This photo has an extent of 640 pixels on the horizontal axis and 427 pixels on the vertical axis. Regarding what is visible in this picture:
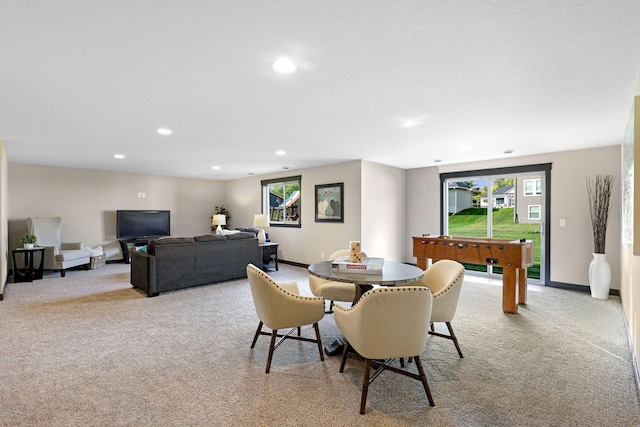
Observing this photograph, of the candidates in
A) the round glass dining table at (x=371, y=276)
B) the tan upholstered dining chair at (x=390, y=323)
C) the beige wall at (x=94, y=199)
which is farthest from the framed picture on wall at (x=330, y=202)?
the tan upholstered dining chair at (x=390, y=323)

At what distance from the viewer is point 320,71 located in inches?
92.4

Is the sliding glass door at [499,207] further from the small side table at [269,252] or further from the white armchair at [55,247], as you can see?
the white armchair at [55,247]

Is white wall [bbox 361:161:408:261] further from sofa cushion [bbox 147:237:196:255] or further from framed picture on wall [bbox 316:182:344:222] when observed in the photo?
sofa cushion [bbox 147:237:196:255]

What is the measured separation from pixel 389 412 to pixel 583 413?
1209mm

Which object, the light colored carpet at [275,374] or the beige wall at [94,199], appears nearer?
the light colored carpet at [275,374]

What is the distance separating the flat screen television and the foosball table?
669 cm

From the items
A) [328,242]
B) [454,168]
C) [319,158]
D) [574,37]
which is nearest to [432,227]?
[454,168]

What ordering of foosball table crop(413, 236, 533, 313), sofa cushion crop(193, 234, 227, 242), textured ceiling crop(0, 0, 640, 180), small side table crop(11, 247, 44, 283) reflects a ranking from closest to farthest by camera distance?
textured ceiling crop(0, 0, 640, 180) → foosball table crop(413, 236, 533, 313) → sofa cushion crop(193, 234, 227, 242) → small side table crop(11, 247, 44, 283)

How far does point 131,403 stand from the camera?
6.73 ft

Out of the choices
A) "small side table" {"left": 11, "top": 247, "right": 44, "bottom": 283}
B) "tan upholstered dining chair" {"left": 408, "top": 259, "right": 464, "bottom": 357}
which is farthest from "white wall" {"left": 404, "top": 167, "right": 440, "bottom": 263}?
"small side table" {"left": 11, "top": 247, "right": 44, "bottom": 283}

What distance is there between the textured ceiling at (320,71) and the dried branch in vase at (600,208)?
63 centimetres

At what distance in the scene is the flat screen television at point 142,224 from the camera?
7.68m

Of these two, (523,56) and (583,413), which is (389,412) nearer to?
(583,413)

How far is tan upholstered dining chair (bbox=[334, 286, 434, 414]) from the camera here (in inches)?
76.2
